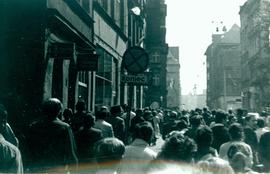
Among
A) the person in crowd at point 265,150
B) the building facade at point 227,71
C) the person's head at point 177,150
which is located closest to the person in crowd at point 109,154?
the person's head at point 177,150

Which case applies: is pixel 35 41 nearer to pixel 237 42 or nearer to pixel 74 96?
pixel 74 96

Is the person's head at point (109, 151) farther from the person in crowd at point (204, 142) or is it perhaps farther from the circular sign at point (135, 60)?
the circular sign at point (135, 60)

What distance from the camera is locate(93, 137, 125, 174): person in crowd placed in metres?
5.15

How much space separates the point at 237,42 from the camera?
82.4 m

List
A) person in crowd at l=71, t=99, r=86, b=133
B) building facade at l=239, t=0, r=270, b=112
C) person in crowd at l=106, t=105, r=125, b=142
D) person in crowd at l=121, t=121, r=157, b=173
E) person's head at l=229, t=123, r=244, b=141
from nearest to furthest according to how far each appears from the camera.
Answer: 1. person in crowd at l=121, t=121, r=157, b=173
2. person's head at l=229, t=123, r=244, b=141
3. person in crowd at l=71, t=99, r=86, b=133
4. person in crowd at l=106, t=105, r=125, b=142
5. building facade at l=239, t=0, r=270, b=112

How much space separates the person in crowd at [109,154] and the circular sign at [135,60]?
3.30 m

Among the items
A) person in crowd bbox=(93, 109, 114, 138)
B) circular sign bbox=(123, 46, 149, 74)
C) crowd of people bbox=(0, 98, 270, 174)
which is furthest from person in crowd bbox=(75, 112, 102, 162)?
circular sign bbox=(123, 46, 149, 74)

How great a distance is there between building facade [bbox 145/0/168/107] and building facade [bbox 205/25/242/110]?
18361 millimetres

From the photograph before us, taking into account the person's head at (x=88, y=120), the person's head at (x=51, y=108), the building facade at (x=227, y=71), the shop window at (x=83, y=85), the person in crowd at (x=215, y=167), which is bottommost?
the person in crowd at (x=215, y=167)

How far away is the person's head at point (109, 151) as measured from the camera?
515cm

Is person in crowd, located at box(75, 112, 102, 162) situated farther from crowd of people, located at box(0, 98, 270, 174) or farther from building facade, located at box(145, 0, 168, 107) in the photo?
building facade, located at box(145, 0, 168, 107)

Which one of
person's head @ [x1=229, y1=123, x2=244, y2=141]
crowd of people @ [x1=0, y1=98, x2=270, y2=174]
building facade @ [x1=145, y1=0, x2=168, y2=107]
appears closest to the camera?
crowd of people @ [x1=0, y1=98, x2=270, y2=174]

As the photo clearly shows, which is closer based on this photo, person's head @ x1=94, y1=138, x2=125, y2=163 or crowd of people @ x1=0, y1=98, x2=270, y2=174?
crowd of people @ x1=0, y1=98, x2=270, y2=174

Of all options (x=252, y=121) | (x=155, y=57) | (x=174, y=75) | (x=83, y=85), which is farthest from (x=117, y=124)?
(x=174, y=75)
